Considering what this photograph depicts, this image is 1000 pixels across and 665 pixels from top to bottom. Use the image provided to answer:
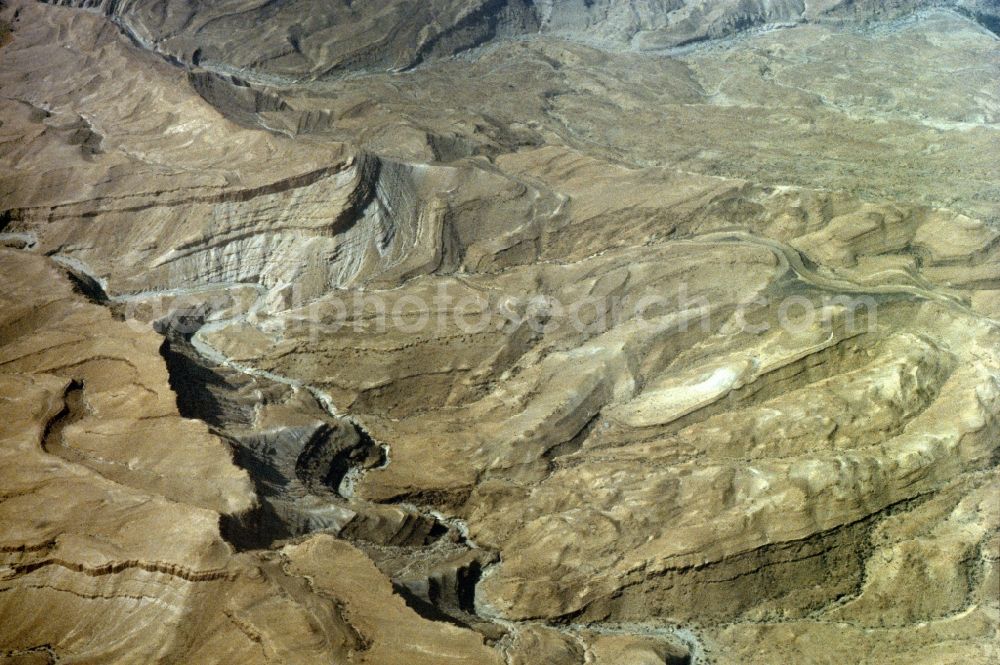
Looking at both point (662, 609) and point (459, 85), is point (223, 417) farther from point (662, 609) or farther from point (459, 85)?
point (459, 85)

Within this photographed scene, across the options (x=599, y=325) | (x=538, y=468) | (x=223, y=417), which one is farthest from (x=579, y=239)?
(x=223, y=417)

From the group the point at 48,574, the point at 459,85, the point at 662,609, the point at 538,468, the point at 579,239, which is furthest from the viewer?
the point at 459,85

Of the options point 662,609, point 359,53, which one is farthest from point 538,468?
point 359,53

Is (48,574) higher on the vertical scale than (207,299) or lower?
higher

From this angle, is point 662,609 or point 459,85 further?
point 459,85

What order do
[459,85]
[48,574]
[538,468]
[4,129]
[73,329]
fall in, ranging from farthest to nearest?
[459,85] → [4,129] → [73,329] → [538,468] → [48,574]

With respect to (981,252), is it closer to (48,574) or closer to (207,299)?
(207,299)
